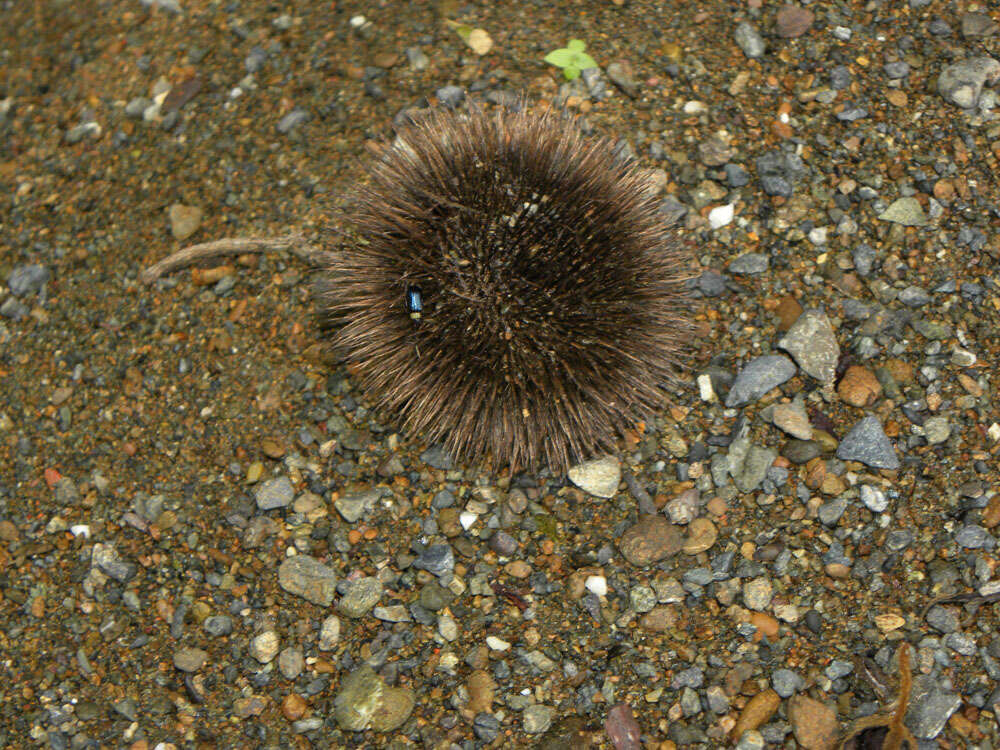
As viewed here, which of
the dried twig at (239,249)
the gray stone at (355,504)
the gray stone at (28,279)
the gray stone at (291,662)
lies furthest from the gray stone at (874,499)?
the gray stone at (28,279)

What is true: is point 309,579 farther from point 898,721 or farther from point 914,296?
point 914,296

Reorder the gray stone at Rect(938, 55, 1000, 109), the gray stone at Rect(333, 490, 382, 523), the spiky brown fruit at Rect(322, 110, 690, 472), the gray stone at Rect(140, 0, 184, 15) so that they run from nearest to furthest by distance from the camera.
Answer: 1. the spiky brown fruit at Rect(322, 110, 690, 472)
2. the gray stone at Rect(333, 490, 382, 523)
3. the gray stone at Rect(938, 55, 1000, 109)
4. the gray stone at Rect(140, 0, 184, 15)

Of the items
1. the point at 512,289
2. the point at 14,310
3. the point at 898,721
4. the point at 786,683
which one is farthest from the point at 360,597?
the point at 14,310

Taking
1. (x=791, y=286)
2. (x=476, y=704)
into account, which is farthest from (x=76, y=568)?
(x=791, y=286)

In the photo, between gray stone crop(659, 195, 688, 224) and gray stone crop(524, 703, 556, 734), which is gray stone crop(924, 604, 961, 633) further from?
gray stone crop(659, 195, 688, 224)

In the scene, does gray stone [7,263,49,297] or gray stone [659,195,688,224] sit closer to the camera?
gray stone [659,195,688,224]

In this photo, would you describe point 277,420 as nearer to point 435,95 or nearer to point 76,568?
point 76,568

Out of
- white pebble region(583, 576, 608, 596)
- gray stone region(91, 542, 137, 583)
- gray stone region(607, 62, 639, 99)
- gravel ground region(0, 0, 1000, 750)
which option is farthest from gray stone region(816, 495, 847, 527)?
gray stone region(91, 542, 137, 583)

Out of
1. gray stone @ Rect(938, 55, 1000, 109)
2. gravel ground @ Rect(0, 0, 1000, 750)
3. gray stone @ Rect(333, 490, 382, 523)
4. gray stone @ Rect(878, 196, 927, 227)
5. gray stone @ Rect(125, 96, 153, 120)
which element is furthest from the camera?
gray stone @ Rect(125, 96, 153, 120)

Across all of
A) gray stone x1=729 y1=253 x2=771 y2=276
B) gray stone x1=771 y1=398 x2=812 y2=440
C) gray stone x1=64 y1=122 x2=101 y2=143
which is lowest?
gray stone x1=771 y1=398 x2=812 y2=440
